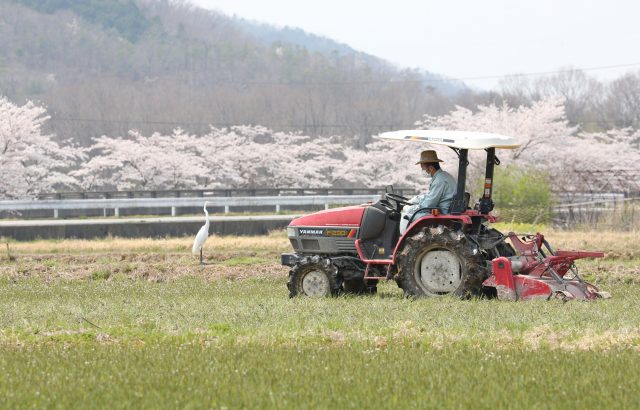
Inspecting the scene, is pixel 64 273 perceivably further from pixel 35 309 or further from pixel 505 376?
pixel 505 376

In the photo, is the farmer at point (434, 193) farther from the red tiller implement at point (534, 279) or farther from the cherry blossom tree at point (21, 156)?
the cherry blossom tree at point (21, 156)

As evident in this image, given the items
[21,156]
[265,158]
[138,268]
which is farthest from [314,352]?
[265,158]

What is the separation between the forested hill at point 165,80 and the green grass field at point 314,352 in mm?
81490

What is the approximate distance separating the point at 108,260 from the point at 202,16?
17518 centimetres

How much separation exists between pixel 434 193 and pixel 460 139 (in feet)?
2.67

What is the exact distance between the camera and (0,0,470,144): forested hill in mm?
102312

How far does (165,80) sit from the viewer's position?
131625mm

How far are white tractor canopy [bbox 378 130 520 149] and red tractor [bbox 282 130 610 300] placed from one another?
1cm

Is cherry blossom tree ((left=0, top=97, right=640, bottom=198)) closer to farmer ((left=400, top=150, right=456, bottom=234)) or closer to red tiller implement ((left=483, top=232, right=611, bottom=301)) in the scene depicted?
farmer ((left=400, top=150, right=456, bottom=234))

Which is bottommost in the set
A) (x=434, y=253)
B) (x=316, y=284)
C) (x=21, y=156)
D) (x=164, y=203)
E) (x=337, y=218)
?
(x=164, y=203)

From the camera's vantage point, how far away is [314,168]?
7256 centimetres

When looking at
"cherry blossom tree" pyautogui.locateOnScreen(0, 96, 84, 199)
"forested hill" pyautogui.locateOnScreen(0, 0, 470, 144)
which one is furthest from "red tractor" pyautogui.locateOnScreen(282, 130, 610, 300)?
"forested hill" pyautogui.locateOnScreen(0, 0, 470, 144)

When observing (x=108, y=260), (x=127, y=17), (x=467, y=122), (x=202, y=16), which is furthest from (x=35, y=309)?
(x=202, y=16)

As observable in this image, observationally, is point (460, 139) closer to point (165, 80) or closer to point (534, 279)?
point (534, 279)
